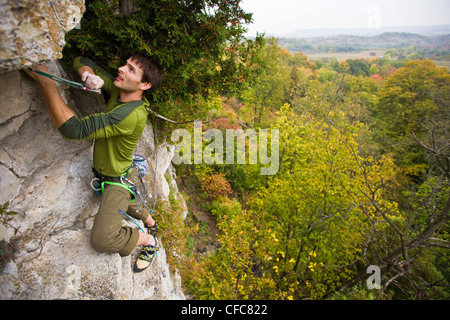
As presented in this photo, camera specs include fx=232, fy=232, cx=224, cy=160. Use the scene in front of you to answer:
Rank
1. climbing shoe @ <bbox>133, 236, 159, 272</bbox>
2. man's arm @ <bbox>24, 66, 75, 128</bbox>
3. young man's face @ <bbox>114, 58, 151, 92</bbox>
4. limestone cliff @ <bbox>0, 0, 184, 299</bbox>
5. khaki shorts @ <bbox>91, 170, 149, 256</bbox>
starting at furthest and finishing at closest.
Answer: climbing shoe @ <bbox>133, 236, 159, 272</bbox> < khaki shorts @ <bbox>91, 170, 149, 256</bbox> < young man's face @ <bbox>114, 58, 151, 92</bbox> < limestone cliff @ <bbox>0, 0, 184, 299</bbox> < man's arm @ <bbox>24, 66, 75, 128</bbox>

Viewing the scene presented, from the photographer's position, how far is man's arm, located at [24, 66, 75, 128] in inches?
99.1

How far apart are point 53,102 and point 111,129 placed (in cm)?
64

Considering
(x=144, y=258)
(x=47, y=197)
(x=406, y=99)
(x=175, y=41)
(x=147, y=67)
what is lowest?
(x=144, y=258)

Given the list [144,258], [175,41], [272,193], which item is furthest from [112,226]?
[272,193]

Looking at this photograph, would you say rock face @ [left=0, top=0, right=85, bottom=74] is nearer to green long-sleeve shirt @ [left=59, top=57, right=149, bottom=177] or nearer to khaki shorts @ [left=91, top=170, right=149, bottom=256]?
green long-sleeve shirt @ [left=59, top=57, right=149, bottom=177]

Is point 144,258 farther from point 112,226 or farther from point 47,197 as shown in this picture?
point 47,197

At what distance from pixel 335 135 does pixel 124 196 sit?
412 inches

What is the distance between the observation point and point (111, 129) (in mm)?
2729

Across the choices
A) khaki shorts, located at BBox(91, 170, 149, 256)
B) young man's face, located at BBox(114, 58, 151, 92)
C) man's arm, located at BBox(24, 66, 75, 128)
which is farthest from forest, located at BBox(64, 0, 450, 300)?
khaki shorts, located at BBox(91, 170, 149, 256)

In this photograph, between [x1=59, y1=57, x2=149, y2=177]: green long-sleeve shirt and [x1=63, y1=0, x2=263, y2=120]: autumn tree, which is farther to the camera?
[x1=63, y1=0, x2=263, y2=120]: autumn tree

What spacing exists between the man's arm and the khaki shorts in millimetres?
1226

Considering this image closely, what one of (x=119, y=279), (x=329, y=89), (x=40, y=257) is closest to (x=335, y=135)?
(x=119, y=279)

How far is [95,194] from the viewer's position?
397cm

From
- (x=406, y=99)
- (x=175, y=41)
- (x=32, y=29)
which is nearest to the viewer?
(x=32, y=29)
